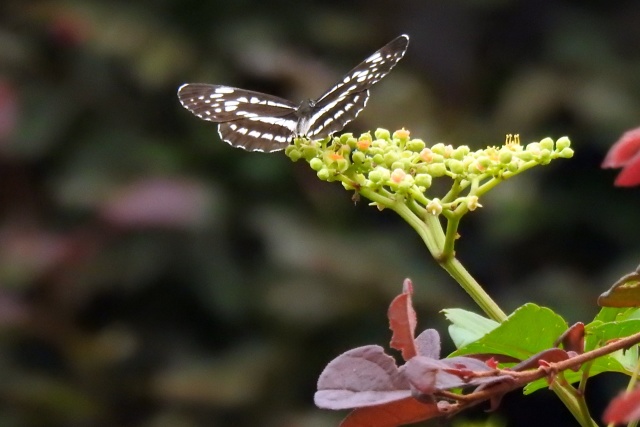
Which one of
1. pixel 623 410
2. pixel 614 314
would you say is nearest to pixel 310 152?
pixel 614 314

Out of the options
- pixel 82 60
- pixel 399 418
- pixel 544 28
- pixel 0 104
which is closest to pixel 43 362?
pixel 0 104

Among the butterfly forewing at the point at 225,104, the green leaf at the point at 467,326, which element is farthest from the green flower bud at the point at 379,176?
the butterfly forewing at the point at 225,104

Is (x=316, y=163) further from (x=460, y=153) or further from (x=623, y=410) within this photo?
(x=623, y=410)

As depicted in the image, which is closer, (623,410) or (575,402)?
(623,410)

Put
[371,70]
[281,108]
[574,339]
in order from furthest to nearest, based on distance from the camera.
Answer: [281,108]
[371,70]
[574,339]

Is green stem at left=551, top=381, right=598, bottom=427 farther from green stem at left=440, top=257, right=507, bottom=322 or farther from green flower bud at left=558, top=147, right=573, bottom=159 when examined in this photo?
green flower bud at left=558, top=147, right=573, bottom=159

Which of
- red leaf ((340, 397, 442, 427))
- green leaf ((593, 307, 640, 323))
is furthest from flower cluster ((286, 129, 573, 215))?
red leaf ((340, 397, 442, 427))
